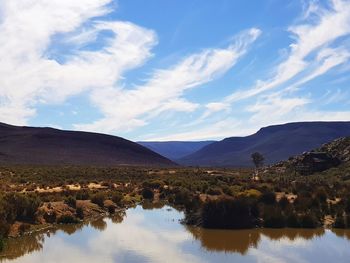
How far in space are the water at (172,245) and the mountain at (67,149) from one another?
3278 inches

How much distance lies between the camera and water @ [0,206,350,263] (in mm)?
17281

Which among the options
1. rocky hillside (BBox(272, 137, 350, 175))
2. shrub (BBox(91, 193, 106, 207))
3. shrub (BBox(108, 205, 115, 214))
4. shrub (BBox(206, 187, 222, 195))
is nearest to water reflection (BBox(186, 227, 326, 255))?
shrub (BBox(108, 205, 115, 214))

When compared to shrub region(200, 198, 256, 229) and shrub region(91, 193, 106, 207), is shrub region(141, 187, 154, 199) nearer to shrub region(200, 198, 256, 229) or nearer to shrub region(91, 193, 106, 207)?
shrub region(91, 193, 106, 207)

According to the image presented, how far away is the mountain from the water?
83270mm

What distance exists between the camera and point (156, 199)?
3697cm

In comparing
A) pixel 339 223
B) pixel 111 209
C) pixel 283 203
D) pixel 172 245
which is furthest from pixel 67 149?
pixel 172 245

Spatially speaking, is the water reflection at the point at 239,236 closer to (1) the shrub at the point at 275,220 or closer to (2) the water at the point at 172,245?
(2) the water at the point at 172,245

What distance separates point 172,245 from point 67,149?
10882cm

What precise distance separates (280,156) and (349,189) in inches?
5661

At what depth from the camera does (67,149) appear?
410ft

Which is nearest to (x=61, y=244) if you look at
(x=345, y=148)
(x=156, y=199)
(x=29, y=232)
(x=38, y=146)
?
(x=29, y=232)

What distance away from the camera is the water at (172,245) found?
1728cm

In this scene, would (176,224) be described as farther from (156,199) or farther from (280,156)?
(280,156)

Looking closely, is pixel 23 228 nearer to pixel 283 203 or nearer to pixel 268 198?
pixel 268 198
